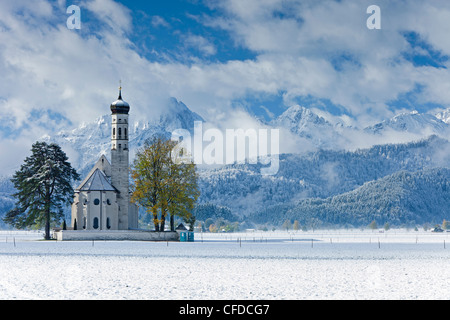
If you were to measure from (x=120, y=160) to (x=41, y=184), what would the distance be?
15.3 meters

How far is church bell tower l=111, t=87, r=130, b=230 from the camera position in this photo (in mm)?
112000

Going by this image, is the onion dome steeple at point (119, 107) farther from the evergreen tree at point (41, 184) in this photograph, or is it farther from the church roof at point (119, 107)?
the evergreen tree at point (41, 184)

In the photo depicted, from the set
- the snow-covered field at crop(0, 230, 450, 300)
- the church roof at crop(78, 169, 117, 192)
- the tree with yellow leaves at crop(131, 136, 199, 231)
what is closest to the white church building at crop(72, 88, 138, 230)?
the church roof at crop(78, 169, 117, 192)

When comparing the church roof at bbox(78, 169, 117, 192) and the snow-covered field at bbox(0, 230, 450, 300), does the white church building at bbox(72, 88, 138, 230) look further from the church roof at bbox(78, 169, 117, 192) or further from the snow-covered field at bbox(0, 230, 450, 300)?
the snow-covered field at bbox(0, 230, 450, 300)

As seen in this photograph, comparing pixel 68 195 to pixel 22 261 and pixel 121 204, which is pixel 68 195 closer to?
pixel 121 204

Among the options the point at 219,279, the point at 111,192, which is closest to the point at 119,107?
the point at 111,192

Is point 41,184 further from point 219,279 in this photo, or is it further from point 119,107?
point 219,279

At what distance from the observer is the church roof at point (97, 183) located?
10844 cm

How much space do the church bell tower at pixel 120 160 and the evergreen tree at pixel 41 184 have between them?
846cm

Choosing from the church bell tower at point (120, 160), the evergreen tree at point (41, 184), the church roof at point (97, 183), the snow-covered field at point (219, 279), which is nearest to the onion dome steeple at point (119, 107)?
the church bell tower at point (120, 160)

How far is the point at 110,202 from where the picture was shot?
10869cm
